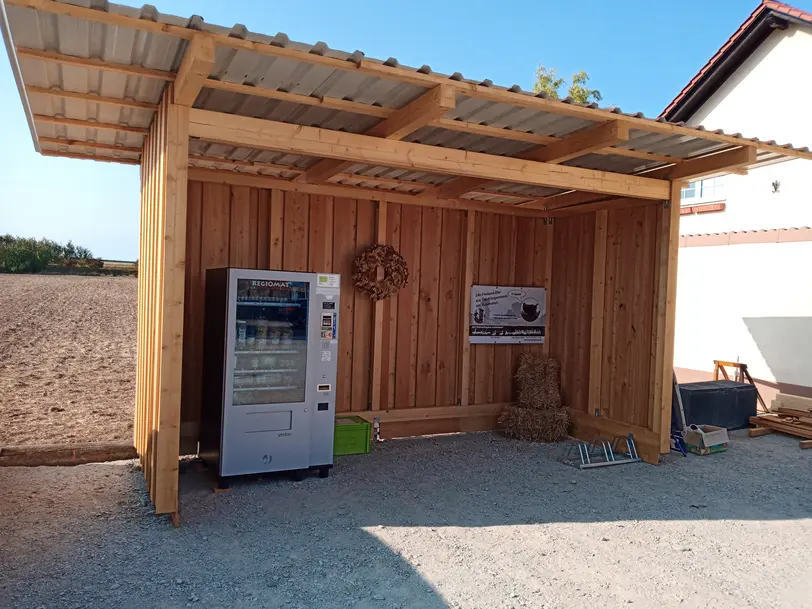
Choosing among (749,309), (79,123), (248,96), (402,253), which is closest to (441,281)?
(402,253)

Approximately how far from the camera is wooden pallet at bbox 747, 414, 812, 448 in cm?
759

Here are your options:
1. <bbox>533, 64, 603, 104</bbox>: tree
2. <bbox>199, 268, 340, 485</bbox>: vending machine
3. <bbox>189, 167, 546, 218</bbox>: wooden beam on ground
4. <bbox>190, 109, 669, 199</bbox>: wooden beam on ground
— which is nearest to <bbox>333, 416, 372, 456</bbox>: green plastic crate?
<bbox>199, 268, 340, 485</bbox>: vending machine

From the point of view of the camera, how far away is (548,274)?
8023 millimetres

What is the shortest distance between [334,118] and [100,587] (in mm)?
3511

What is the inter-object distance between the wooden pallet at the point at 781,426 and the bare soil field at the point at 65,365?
24.6 ft

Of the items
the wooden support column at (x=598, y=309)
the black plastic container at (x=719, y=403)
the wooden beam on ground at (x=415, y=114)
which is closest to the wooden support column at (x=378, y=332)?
the wooden beam on ground at (x=415, y=114)

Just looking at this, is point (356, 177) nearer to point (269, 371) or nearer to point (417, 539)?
point (269, 371)

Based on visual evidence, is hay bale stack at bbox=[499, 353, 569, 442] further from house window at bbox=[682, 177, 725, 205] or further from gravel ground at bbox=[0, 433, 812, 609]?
house window at bbox=[682, 177, 725, 205]

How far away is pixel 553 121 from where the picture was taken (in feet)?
15.9

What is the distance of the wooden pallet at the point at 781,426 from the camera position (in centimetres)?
759

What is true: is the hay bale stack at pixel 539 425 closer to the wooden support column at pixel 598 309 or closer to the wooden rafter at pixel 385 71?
the wooden support column at pixel 598 309

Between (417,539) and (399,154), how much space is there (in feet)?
9.58

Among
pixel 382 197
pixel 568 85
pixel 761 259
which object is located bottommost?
pixel 761 259

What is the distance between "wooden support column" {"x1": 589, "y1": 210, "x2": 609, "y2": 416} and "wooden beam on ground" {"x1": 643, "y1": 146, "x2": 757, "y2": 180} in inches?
34.3
